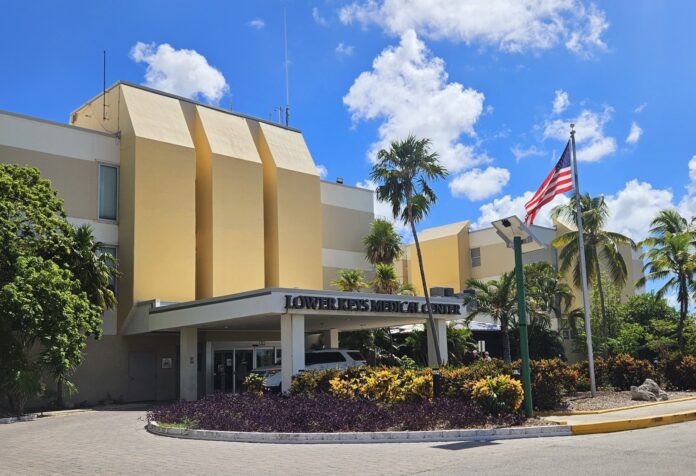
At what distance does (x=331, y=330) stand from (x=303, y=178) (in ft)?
27.8

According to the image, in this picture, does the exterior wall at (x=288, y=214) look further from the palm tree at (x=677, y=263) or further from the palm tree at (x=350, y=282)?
the palm tree at (x=677, y=263)

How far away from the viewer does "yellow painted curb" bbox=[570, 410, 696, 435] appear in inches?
556

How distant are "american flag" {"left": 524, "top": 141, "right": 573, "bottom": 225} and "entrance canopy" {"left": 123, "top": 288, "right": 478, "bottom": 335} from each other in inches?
309

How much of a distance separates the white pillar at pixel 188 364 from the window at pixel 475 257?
2918cm

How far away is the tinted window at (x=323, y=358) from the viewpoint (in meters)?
25.0

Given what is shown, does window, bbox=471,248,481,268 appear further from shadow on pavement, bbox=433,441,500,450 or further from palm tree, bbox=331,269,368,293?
shadow on pavement, bbox=433,441,500,450

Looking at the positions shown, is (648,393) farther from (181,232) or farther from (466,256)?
(466,256)

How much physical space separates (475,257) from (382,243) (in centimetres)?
1508

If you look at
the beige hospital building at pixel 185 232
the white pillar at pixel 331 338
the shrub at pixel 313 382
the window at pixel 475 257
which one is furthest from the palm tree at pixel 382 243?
the shrub at pixel 313 382

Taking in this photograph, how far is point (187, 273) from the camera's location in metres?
30.7

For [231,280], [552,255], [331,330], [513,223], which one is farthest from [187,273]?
[552,255]

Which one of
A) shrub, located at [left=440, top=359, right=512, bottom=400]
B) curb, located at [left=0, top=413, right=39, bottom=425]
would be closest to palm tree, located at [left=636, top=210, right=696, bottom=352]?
shrub, located at [left=440, top=359, right=512, bottom=400]

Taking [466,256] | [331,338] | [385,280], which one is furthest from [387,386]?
[466,256]

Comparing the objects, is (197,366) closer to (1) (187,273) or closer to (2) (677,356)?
(1) (187,273)
